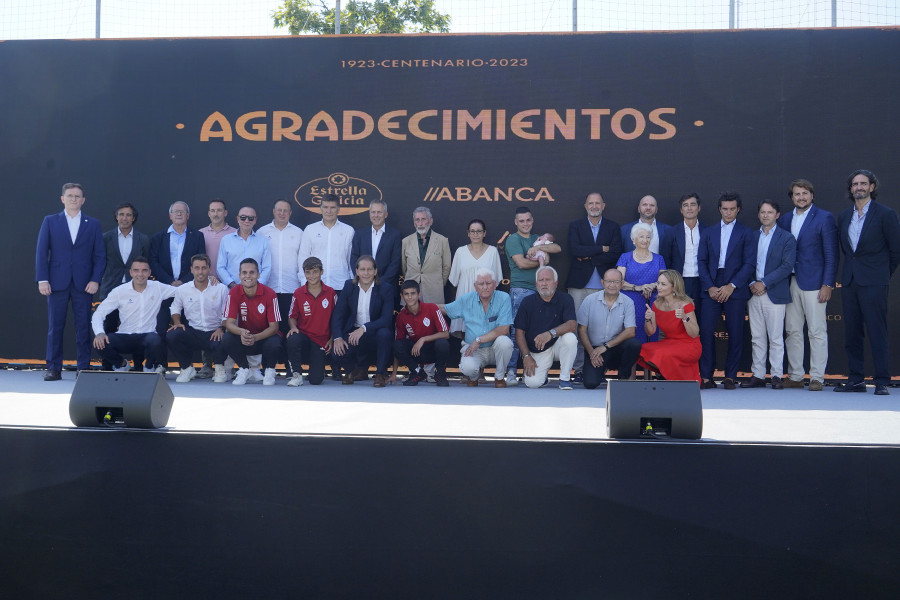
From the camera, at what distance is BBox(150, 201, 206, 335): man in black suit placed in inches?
218

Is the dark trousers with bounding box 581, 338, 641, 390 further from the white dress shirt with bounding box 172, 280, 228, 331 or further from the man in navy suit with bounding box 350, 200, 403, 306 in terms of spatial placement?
the white dress shirt with bounding box 172, 280, 228, 331

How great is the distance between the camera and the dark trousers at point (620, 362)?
16.2 ft

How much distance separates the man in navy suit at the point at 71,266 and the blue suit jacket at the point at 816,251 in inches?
190

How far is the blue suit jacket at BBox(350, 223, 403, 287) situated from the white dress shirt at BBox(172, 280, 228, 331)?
3.33 feet

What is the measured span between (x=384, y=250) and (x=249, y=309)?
3.42ft

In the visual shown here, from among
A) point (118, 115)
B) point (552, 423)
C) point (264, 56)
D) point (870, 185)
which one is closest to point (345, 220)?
point (264, 56)

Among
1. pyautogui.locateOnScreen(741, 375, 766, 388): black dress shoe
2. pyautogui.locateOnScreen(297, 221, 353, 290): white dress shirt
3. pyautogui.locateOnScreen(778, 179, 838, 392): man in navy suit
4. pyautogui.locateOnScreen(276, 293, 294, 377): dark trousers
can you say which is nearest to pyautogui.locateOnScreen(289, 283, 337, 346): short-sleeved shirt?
pyautogui.locateOnScreen(276, 293, 294, 377): dark trousers

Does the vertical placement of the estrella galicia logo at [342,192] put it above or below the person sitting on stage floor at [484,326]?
above

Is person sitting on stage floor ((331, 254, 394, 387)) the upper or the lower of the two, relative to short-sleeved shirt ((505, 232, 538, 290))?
lower

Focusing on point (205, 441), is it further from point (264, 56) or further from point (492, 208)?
point (264, 56)

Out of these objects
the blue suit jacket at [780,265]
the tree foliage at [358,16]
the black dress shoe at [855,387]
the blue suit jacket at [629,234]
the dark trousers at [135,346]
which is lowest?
the black dress shoe at [855,387]

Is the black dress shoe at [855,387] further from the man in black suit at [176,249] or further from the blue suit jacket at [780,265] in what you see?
the man in black suit at [176,249]

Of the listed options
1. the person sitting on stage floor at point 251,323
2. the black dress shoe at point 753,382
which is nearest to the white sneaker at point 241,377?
the person sitting on stage floor at point 251,323

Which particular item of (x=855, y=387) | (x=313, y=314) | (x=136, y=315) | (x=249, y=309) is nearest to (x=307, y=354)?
(x=313, y=314)
